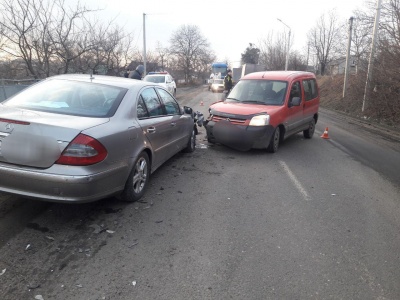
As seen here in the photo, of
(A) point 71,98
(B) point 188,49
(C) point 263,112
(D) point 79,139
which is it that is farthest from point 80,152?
(B) point 188,49

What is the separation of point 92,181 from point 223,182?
2624 mm

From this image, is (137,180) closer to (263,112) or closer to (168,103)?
(168,103)

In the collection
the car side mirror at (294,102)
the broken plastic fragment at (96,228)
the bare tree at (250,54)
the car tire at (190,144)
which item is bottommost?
the broken plastic fragment at (96,228)

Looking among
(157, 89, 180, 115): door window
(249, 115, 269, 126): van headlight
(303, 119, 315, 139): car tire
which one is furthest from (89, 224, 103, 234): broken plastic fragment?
(303, 119, 315, 139): car tire

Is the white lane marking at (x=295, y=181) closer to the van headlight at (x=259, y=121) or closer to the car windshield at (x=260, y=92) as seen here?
the van headlight at (x=259, y=121)

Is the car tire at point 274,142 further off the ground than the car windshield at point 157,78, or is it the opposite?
the car windshield at point 157,78

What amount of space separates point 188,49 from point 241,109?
223 ft

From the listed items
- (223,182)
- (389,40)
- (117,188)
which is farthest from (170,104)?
(389,40)

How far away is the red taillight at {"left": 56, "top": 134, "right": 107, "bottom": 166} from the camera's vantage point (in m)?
3.55

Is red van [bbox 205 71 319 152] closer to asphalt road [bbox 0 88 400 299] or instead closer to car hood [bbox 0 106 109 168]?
asphalt road [bbox 0 88 400 299]

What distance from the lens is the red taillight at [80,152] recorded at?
11.7ft

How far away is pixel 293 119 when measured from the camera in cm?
877

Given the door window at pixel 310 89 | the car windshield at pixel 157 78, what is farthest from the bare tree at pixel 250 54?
the door window at pixel 310 89

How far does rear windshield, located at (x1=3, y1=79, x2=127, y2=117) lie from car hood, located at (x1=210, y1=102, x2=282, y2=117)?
11.5 feet
